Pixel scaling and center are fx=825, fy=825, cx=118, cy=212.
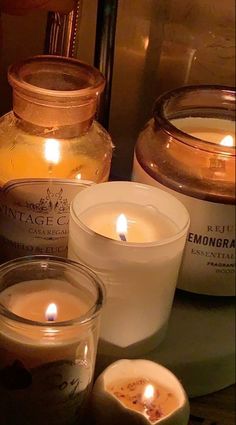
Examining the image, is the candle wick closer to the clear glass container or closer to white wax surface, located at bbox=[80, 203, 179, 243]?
white wax surface, located at bbox=[80, 203, 179, 243]

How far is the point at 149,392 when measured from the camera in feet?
1.76

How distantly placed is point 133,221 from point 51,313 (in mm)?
135

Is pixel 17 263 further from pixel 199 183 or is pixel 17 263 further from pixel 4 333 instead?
pixel 199 183

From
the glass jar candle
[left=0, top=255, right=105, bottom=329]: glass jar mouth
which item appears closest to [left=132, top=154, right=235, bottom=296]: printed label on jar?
the glass jar candle

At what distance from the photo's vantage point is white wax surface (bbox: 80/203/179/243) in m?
0.61

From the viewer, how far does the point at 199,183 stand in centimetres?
64

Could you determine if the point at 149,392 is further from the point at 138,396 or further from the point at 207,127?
the point at 207,127

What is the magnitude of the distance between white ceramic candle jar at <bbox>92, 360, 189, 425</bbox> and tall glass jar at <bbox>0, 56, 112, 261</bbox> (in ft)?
0.45

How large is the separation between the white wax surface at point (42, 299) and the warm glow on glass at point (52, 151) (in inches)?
4.5

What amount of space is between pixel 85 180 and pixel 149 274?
10cm

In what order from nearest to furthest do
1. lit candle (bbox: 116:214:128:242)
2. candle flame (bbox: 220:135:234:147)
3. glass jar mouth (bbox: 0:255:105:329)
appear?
glass jar mouth (bbox: 0:255:105:329) → lit candle (bbox: 116:214:128:242) → candle flame (bbox: 220:135:234:147)

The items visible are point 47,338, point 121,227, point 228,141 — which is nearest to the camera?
point 47,338

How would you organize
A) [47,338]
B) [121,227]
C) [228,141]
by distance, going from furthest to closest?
[228,141]
[121,227]
[47,338]

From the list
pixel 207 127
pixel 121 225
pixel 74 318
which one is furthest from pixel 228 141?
pixel 74 318
